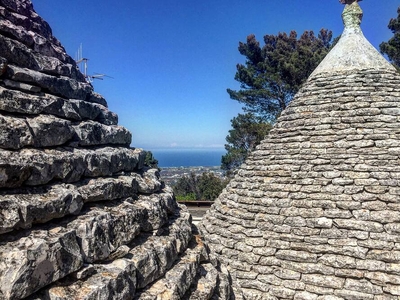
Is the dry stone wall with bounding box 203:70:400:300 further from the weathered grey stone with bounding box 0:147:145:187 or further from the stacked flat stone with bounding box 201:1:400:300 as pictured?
the weathered grey stone with bounding box 0:147:145:187

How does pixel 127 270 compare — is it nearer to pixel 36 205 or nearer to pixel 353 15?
pixel 36 205

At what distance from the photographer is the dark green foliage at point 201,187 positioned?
25.5 metres

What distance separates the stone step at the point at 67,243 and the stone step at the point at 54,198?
62 millimetres

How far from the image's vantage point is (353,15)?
23.0 feet

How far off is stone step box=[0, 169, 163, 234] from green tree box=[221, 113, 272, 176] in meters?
19.9

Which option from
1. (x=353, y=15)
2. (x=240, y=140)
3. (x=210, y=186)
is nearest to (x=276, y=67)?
(x=240, y=140)

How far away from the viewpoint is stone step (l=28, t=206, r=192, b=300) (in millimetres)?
2014

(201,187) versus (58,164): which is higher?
(58,164)

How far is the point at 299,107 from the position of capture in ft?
21.1

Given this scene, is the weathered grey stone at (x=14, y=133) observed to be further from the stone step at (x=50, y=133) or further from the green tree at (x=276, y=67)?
the green tree at (x=276, y=67)

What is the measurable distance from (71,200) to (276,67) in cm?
2323

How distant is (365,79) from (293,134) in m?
1.67

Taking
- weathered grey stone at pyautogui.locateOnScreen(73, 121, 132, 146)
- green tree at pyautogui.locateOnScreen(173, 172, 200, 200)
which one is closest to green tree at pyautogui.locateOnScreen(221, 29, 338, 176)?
green tree at pyautogui.locateOnScreen(173, 172, 200, 200)

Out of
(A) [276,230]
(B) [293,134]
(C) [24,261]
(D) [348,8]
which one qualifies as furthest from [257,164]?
(C) [24,261]
